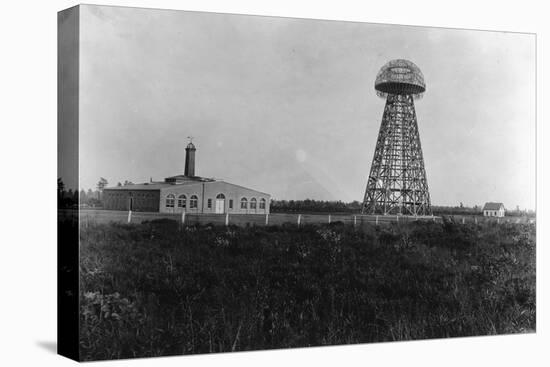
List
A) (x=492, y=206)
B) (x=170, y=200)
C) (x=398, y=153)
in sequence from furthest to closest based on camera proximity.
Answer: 1. (x=492, y=206)
2. (x=398, y=153)
3. (x=170, y=200)

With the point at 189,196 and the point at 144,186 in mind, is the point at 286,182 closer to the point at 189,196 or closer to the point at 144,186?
the point at 189,196

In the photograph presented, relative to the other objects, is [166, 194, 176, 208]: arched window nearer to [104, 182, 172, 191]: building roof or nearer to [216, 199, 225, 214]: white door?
[104, 182, 172, 191]: building roof

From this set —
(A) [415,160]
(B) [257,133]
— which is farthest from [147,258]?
(A) [415,160]

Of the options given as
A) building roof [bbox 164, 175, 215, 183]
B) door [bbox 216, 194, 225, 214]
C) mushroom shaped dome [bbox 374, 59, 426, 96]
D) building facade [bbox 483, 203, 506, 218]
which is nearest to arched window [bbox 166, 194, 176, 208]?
building roof [bbox 164, 175, 215, 183]

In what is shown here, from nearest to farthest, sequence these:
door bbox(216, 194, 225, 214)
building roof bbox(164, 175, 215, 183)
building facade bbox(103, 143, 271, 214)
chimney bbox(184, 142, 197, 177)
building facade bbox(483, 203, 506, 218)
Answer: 1. building facade bbox(103, 143, 271, 214)
2. building roof bbox(164, 175, 215, 183)
3. chimney bbox(184, 142, 197, 177)
4. door bbox(216, 194, 225, 214)
5. building facade bbox(483, 203, 506, 218)

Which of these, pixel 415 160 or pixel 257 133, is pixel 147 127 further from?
pixel 415 160

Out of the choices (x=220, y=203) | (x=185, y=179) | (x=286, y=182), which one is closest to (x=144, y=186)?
(x=185, y=179)
